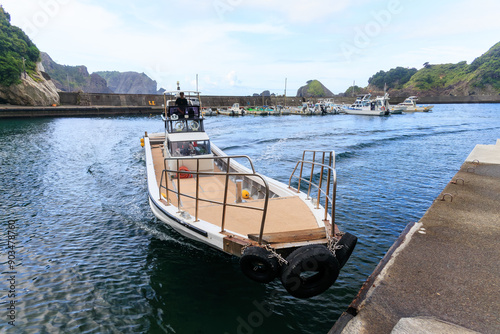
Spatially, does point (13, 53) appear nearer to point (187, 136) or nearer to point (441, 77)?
point (187, 136)

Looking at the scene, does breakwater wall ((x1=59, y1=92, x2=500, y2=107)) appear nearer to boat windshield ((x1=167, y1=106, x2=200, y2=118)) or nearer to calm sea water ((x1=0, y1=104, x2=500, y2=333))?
calm sea water ((x1=0, y1=104, x2=500, y2=333))

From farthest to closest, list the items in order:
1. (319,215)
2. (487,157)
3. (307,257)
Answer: (487,157) → (319,215) → (307,257)

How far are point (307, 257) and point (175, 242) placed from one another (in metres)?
5.17

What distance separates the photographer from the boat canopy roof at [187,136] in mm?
11469

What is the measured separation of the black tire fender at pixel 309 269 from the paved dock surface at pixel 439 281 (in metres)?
0.60

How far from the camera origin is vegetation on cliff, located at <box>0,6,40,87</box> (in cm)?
5116

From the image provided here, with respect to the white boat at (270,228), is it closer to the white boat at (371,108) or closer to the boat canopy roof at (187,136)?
the boat canopy roof at (187,136)

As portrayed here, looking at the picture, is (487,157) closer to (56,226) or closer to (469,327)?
(469,327)

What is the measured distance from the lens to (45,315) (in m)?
5.71

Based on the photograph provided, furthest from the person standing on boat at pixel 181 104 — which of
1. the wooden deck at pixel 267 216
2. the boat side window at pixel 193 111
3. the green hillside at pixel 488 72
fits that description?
the green hillside at pixel 488 72

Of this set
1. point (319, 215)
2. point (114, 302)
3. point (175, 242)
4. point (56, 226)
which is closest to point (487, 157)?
point (319, 215)

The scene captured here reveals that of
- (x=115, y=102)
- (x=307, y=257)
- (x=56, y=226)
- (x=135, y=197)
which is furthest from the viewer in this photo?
(x=115, y=102)

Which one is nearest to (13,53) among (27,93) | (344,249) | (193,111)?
(27,93)

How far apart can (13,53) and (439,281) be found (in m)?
75.3
